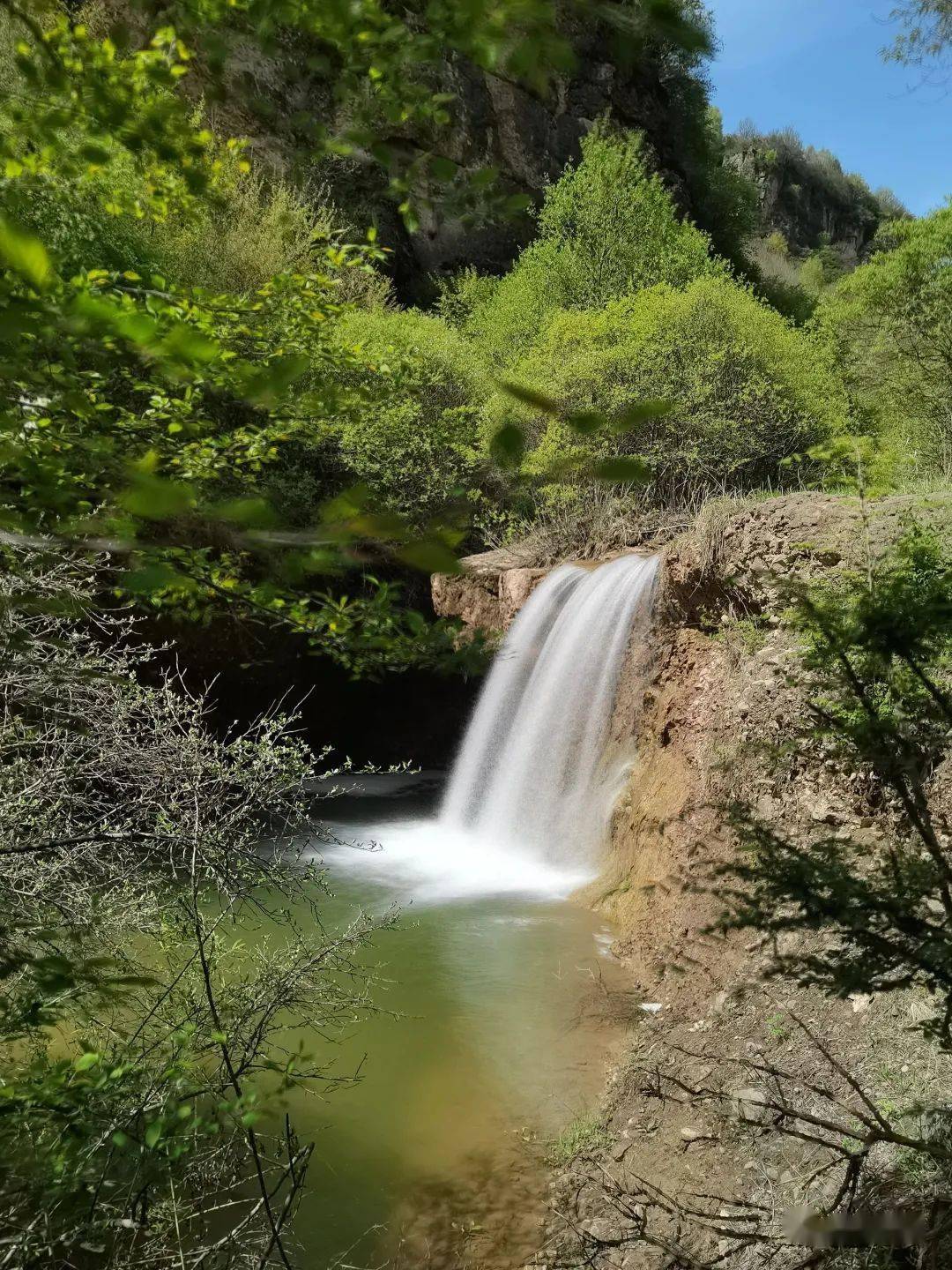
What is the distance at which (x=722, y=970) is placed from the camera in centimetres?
455

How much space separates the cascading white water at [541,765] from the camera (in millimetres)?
7973

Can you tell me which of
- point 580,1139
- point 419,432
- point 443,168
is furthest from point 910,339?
point 443,168

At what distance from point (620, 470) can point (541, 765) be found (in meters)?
8.19

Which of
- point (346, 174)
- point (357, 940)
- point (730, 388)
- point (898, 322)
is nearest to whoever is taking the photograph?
point (357, 940)

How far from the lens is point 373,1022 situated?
496 cm

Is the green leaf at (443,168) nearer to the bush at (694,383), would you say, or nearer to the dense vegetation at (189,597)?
the dense vegetation at (189,597)

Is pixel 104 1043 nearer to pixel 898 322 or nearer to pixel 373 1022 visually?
pixel 373 1022

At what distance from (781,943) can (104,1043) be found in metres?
3.29

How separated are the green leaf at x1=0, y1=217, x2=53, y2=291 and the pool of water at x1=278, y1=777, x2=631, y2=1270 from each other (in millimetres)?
3202

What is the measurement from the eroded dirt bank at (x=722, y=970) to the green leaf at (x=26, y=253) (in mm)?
1522

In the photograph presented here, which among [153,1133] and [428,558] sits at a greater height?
[428,558]

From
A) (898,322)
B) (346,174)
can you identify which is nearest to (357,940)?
(898,322)

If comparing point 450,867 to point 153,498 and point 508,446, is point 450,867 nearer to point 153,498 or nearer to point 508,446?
point 508,446

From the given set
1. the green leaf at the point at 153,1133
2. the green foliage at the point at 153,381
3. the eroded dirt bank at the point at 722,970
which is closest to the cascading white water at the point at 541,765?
the eroded dirt bank at the point at 722,970
